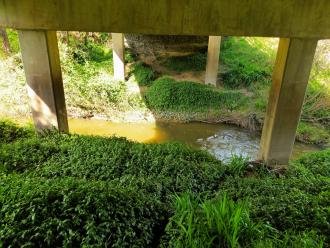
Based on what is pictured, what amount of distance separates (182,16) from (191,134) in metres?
8.06

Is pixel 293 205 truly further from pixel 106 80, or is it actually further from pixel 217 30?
pixel 106 80

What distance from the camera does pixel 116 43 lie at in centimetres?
1562

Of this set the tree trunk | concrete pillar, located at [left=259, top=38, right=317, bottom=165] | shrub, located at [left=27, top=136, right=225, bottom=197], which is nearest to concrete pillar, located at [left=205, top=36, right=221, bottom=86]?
concrete pillar, located at [left=259, top=38, right=317, bottom=165]

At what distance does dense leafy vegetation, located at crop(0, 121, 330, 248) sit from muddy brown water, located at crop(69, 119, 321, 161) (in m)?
5.40

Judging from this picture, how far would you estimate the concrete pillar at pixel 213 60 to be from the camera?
14.9m

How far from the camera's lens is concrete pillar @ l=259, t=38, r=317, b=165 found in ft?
19.9

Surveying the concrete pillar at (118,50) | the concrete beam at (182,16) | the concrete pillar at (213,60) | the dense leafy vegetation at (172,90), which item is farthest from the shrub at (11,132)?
the concrete pillar at (213,60)

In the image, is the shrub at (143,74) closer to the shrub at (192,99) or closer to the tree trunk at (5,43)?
the shrub at (192,99)

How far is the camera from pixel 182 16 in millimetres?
5520

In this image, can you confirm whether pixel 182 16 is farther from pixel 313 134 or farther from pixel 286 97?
pixel 313 134

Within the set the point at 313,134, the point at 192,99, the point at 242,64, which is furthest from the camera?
the point at 242,64

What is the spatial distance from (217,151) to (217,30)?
22.0ft

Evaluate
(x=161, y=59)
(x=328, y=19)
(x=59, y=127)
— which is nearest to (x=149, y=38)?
(x=161, y=59)

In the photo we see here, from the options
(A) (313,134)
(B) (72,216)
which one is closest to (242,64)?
(A) (313,134)
